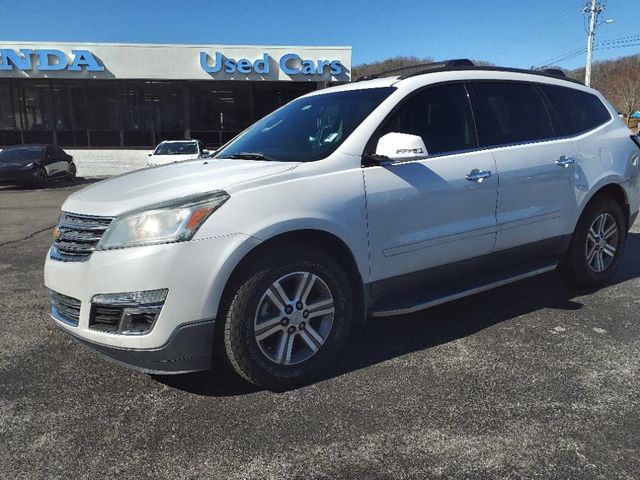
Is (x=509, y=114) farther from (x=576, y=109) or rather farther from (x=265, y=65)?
(x=265, y=65)

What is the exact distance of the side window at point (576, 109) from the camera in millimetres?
4676

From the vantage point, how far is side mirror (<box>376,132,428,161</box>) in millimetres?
3271

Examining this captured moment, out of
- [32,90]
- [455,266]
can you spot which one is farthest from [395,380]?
[32,90]

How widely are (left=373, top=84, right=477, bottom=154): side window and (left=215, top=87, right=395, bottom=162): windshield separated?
0.19m

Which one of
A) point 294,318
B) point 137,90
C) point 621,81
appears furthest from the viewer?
point 621,81

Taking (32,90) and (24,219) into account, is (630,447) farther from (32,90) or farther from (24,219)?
(32,90)

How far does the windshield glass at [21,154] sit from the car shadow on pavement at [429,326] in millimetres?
17083

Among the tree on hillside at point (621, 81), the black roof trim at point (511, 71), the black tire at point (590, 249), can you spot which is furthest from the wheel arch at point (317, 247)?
the tree on hillside at point (621, 81)

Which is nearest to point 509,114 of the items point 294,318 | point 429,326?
point 429,326

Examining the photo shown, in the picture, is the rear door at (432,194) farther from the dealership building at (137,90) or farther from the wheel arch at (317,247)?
the dealership building at (137,90)

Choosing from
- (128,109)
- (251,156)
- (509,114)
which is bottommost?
(251,156)

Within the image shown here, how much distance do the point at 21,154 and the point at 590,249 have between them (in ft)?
59.7

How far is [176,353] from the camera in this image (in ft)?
9.39

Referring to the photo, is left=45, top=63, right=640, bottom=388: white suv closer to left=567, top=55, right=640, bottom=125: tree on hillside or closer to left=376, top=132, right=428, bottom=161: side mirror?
left=376, top=132, right=428, bottom=161: side mirror
